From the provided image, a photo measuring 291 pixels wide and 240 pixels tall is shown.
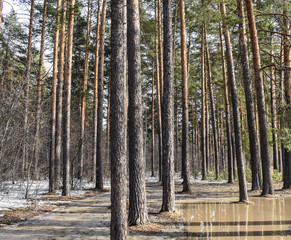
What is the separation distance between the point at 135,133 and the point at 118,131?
2.04m

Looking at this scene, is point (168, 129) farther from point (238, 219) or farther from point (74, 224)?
point (74, 224)

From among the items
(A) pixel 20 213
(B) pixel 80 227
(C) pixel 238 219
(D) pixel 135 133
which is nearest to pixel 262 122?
(C) pixel 238 219

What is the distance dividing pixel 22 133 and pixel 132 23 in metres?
4.89

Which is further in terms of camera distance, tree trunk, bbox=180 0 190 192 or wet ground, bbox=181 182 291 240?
tree trunk, bbox=180 0 190 192

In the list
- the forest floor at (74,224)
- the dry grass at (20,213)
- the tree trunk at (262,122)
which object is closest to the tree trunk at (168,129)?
the forest floor at (74,224)

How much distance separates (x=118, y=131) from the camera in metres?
4.46

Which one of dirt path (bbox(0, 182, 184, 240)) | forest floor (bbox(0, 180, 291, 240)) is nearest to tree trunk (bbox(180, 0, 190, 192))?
forest floor (bbox(0, 180, 291, 240))

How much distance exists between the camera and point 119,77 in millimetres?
4668

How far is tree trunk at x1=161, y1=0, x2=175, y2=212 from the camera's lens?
7488 millimetres

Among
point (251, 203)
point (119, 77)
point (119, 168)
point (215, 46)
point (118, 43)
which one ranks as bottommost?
point (251, 203)

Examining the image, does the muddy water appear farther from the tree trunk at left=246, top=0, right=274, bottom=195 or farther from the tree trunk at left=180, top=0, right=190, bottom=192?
the tree trunk at left=180, top=0, right=190, bottom=192

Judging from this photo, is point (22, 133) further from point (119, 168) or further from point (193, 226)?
point (193, 226)

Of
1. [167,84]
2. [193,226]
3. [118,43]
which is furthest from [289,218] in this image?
[118,43]

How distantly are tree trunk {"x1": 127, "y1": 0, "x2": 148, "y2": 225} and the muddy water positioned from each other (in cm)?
139
